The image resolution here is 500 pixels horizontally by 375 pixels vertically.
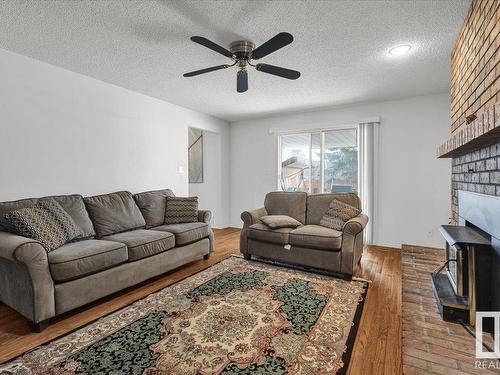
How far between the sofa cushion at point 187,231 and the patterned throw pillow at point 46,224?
96cm

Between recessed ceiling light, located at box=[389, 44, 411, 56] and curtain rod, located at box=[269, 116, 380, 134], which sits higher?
recessed ceiling light, located at box=[389, 44, 411, 56]

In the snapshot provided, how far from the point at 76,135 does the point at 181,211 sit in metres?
1.56

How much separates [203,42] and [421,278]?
2742mm

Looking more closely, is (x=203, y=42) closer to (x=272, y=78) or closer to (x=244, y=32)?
(x=244, y=32)

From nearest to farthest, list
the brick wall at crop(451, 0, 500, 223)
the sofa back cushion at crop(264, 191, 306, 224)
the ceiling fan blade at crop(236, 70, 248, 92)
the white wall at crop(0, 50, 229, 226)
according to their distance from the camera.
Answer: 1. the brick wall at crop(451, 0, 500, 223)
2. the ceiling fan blade at crop(236, 70, 248, 92)
3. the white wall at crop(0, 50, 229, 226)
4. the sofa back cushion at crop(264, 191, 306, 224)

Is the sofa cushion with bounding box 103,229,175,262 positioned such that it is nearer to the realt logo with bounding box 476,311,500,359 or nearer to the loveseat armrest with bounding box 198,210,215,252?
the loveseat armrest with bounding box 198,210,215,252

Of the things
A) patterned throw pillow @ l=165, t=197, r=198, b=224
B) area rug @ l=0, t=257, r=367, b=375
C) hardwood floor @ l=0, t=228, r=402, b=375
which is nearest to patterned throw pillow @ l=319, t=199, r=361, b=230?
hardwood floor @ l=0, t=228, r=402, b=375

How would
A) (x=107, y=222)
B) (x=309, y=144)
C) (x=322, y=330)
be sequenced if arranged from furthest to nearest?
1. (x=309, y=144)
2. (x=107, y=222)
3. (x=322, y=330)

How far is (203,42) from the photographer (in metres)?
1.95

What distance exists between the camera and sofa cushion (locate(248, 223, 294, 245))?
325cm

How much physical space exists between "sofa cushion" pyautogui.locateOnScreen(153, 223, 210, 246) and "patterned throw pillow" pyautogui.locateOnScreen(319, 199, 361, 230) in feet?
5.18

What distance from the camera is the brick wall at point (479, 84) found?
1470 mm

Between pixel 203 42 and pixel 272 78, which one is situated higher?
pixel 272 78

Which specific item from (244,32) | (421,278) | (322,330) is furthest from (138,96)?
(421,278)
